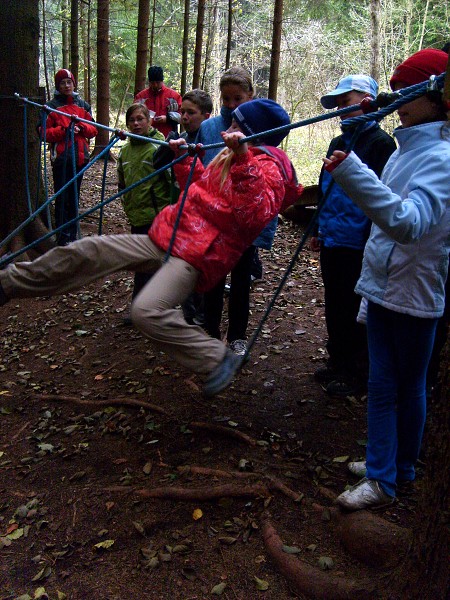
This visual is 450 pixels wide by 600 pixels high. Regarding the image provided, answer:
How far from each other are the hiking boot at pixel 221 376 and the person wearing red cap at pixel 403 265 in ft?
1.77

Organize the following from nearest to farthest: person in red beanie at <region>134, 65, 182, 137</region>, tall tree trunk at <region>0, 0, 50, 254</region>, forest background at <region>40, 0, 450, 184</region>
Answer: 1. tall tree trunk at <region>0, 0, 50, 254</region>
2. person in red beanie at <region>134, 65, 182, 137</region>
3. forest background at <region>40, 0, 450, 184</region>

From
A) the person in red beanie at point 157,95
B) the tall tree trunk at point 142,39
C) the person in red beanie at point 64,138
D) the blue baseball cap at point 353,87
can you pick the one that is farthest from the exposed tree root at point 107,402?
the tall tree trunk at point 142,39

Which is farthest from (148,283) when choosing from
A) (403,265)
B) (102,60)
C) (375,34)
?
(375,34)

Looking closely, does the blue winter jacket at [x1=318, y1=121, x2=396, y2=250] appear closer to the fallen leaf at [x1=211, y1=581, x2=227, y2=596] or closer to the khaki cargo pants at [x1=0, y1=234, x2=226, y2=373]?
the khaki cargo pants at [x1=0, y1=234, x2=226, y2=373]

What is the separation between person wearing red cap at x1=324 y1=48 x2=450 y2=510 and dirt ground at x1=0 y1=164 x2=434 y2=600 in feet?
0.84

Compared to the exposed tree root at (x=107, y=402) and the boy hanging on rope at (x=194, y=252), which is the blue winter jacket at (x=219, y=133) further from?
the exposed tree root at (x=107, y=402)

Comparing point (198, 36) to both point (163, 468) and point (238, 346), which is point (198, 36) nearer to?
point (238, 346)

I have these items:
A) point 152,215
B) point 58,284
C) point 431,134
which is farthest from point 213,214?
point 152,215

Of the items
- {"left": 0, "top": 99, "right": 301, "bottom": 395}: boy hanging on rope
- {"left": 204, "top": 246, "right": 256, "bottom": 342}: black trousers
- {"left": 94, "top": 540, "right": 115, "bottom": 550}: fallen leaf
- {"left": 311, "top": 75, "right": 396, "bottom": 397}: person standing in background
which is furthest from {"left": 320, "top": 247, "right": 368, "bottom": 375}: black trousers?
{"left": 94, "top": 540, "right": 115, "bottom": 550}: fallen leaf

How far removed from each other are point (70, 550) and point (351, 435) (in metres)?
1.31

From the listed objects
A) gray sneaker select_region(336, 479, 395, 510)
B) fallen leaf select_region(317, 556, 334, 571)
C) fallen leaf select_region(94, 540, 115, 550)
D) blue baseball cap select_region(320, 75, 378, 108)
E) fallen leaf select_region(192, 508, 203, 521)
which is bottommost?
fallen leaf select_region(94, 540, 115, 550)

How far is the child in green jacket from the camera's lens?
3.76m

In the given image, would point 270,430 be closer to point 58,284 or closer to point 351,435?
point 351,435

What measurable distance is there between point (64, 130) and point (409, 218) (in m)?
4.40
